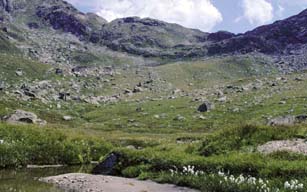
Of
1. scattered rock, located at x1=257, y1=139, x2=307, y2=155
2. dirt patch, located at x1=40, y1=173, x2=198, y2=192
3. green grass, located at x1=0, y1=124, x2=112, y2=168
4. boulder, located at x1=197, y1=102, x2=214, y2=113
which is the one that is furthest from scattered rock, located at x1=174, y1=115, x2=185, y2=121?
dirt patch, located at x1=40, y1=173, x2=198, y2=192

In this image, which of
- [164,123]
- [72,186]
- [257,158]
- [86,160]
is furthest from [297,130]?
[164,123]

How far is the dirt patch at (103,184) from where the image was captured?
109 ft

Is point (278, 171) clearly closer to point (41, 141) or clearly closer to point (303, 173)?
point (303, 173)

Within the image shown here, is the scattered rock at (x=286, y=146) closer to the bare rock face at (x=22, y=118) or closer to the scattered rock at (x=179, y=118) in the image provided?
the bare rock face at (x=22, y=118)

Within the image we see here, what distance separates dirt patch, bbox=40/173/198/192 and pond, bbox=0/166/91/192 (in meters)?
1.20

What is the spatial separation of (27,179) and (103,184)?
7.08 m

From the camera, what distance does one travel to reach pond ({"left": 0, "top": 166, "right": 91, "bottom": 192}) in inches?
1327

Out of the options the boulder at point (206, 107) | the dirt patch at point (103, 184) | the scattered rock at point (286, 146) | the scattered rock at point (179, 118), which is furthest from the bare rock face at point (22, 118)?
the scattered rock at point (286, 146)

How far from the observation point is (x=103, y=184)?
117ft

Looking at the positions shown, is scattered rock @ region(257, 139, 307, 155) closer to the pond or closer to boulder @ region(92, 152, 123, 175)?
boulder @ region(92, 152, 123, 175)

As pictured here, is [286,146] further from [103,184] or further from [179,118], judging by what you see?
[179,118]

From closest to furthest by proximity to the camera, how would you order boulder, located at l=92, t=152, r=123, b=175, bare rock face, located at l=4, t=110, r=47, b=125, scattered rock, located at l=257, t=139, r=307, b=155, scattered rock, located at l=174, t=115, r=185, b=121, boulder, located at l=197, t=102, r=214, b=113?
scattered rock, located at l=257, t=139, r=307, b=155 < boulder, located at l=92, t=152, r=123, b=175 < bare rock face, located at l=4, t=110, r=47, b=125 < scattered rock, located at l=174, t=115, r=185, b=121 < boulder, located at l=197, t=102, r=214, b=113

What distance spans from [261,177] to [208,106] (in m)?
116

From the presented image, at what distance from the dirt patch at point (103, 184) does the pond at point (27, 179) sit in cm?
120
